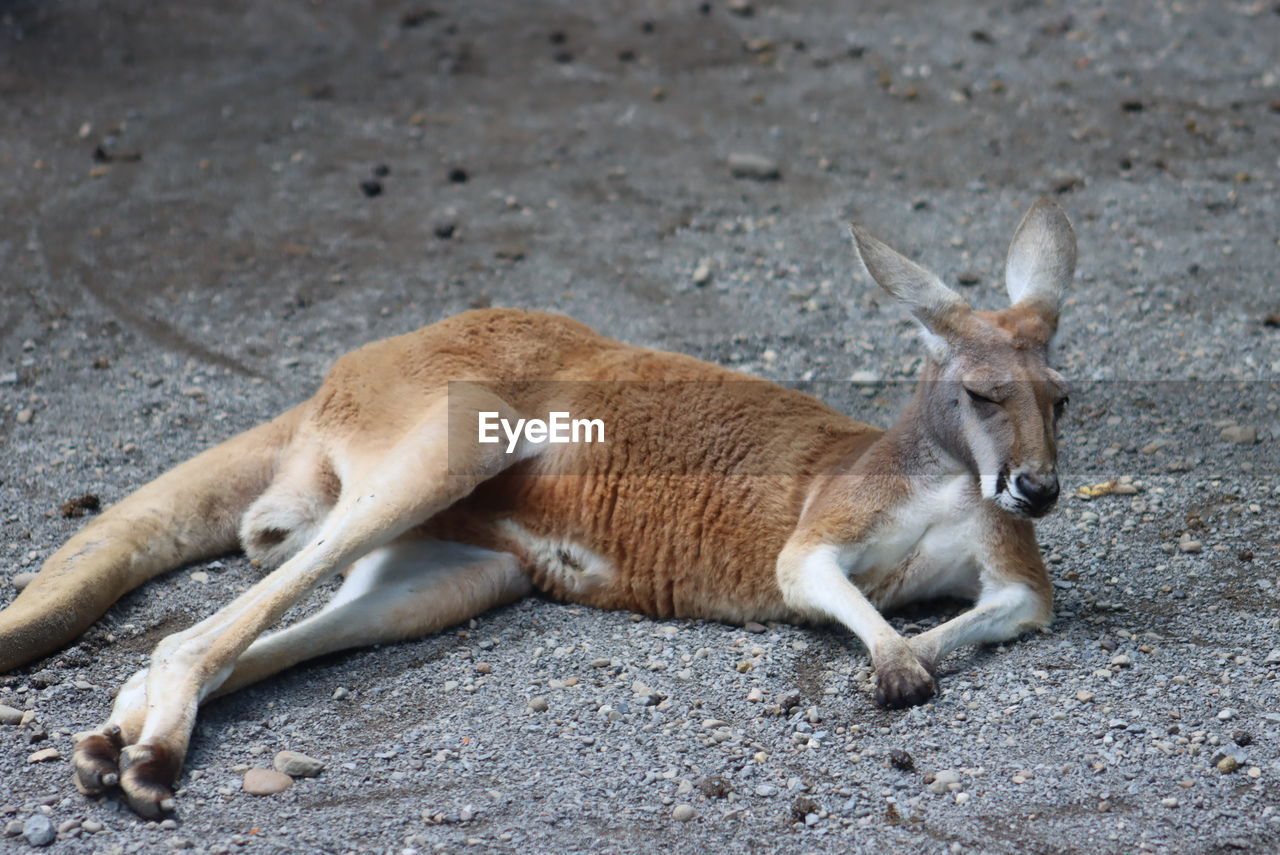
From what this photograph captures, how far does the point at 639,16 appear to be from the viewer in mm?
10469

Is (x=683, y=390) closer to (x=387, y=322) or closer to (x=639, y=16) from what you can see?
(x=387, y=322)

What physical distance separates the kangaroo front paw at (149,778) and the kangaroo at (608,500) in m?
0.23

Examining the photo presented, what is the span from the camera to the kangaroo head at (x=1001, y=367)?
388 centimetres

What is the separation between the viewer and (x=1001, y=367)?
403cm

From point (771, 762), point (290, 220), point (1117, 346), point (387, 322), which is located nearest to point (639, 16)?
point (290, 220)

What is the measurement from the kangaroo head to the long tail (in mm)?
2201

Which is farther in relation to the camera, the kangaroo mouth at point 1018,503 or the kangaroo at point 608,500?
the kangaroo at point 608,500

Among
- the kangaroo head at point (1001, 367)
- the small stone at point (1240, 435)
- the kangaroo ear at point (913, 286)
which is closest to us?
the kangaroo head at point (1001, 367)

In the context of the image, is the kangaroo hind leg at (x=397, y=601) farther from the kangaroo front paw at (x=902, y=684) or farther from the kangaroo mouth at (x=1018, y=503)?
the kangaroo mouth at (x=1018, y=503)

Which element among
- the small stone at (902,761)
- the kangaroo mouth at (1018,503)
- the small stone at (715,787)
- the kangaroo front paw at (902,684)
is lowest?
the small stone at (715,787)

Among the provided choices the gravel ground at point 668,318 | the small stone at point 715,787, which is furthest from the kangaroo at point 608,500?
the small stone at point 715,787

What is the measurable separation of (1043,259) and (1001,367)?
608mm

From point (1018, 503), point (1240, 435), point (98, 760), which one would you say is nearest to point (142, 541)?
point (98, 760)

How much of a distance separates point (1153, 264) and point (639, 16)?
4.98 metres
